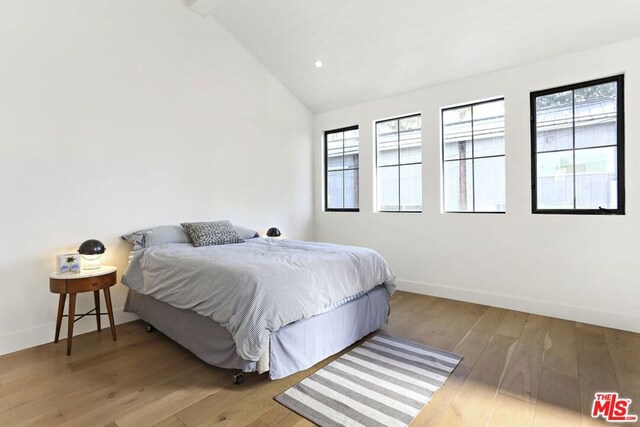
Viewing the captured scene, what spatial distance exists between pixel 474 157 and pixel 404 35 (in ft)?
4.99

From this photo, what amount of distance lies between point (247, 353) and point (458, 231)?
279cm

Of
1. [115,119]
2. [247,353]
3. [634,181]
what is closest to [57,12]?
[115,119]

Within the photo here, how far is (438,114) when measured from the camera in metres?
3.80

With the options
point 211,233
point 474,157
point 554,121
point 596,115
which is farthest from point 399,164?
point 211,233

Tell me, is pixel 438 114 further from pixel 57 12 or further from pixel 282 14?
pixel 57 12

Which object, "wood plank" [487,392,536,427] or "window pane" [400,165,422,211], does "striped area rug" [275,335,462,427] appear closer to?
"wood plank" [487,392,536,427]

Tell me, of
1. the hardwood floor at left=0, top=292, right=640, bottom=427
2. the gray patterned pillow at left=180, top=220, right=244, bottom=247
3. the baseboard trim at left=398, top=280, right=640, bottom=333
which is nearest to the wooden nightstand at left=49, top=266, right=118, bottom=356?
the hardwood floor at left=0, top=292, right=640, bottom=427

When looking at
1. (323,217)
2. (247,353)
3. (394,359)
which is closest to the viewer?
(247,353)

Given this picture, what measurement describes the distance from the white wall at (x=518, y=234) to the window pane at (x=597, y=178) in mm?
134

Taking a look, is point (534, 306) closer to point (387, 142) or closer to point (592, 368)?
point (592, 368)

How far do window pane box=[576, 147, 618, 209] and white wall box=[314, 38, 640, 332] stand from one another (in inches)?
5.3

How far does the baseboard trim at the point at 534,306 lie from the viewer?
278 centimetres

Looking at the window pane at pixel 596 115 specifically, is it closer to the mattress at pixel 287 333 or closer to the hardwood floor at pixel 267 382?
the hardwood floor at pixel 267 382

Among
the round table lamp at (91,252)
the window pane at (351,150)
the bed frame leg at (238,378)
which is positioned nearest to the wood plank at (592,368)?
the bed frame leg at (238,378)
